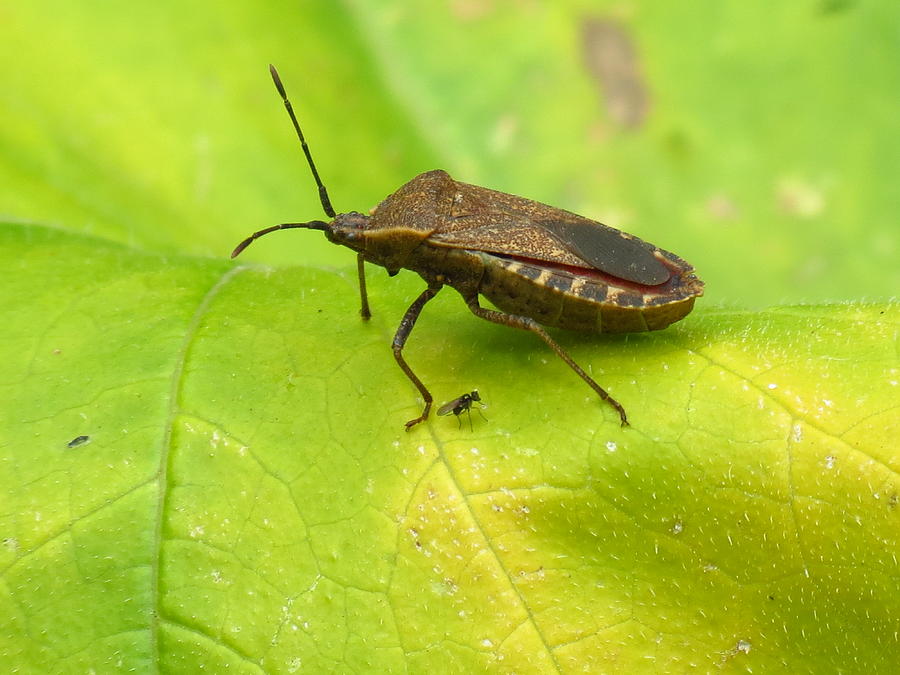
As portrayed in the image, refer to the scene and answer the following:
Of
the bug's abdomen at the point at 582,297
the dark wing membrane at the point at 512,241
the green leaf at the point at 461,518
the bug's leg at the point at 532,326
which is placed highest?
the dark wing membrane at the point at 512,241

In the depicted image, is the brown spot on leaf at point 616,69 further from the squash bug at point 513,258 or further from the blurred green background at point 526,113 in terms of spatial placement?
the squash bug at point 513,258

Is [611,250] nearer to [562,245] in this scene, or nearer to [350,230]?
[562,245]

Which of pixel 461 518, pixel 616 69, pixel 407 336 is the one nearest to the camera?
pixel 461 518

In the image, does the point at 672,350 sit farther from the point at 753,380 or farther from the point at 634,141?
the point at 634,141

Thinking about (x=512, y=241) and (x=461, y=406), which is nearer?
(x=461, y=406)

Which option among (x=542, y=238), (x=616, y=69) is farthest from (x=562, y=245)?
(x=616, y=69)

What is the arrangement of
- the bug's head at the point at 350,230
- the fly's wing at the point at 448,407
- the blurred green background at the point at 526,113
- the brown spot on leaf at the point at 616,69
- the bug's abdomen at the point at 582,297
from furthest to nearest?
1. the brown spot on leaf at the point at 616,69
2. the blurred green background at the point at 526,113
3. the bug's head at the point at 350,230
4. the bug's abdomen at the point at 582,297
5. the fly's wing at the point at 448,407

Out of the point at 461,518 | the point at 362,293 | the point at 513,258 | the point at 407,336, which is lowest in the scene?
the point at 461,518

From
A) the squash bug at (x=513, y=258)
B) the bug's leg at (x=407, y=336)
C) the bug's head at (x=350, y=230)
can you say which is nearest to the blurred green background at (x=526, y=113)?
the bug's head at (x=350, y=230)
